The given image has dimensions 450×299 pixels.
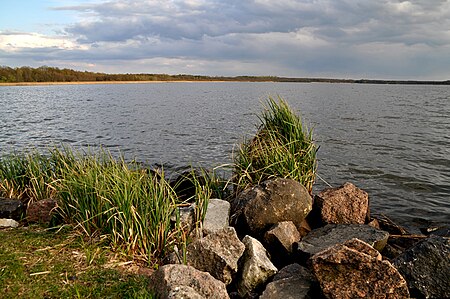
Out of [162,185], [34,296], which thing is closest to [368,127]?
[162,185]

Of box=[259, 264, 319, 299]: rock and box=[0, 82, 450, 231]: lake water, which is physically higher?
box=[259, 264, 319, 299]: rock

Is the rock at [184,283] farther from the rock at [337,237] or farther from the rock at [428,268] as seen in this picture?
the rock at [428,268]

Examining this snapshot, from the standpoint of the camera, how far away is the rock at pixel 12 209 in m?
7.88

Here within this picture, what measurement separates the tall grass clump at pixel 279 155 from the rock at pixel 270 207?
2.78 ft

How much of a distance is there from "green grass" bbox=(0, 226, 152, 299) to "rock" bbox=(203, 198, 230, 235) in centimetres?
166

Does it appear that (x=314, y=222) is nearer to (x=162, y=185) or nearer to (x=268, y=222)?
(x=268, y=222)

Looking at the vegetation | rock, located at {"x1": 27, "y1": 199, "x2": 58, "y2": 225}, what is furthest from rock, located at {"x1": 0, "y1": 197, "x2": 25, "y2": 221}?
the vegetation

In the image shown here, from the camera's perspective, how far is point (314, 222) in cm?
820

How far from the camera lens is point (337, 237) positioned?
272 inches

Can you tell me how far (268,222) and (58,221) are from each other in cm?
398

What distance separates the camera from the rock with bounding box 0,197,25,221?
7875 millimetres

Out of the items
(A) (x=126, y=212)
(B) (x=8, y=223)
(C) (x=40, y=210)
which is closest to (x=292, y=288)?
(A) (x=126, y=212)

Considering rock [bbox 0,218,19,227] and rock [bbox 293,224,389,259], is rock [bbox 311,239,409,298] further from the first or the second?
rock [bbox 0,218,19,227]

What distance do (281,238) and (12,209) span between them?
5.71 meters
